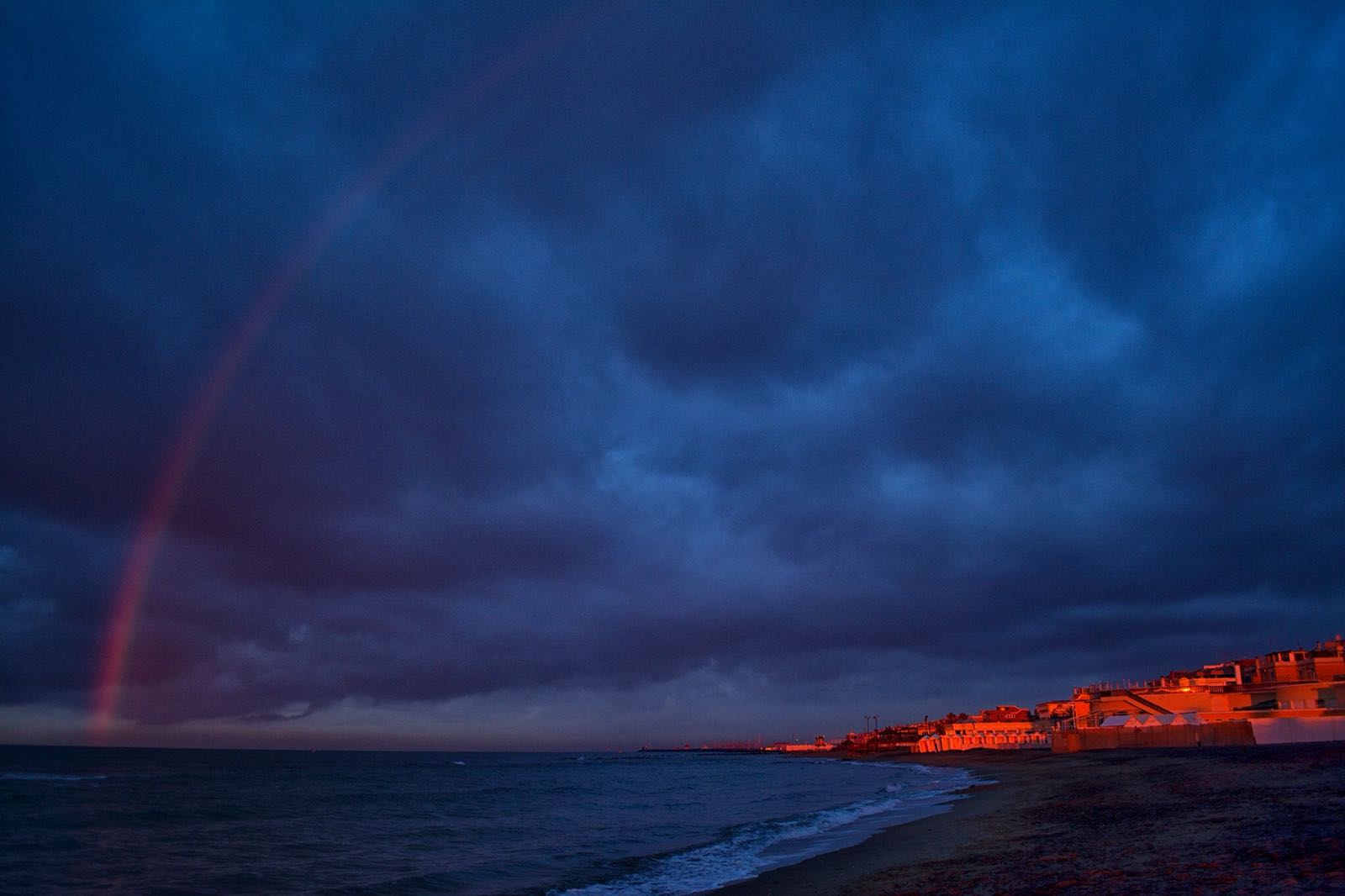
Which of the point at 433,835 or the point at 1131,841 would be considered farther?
the point at 433,835

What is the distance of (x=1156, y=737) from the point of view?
2413 inches

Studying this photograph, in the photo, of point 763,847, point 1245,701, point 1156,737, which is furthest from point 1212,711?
point 763,847

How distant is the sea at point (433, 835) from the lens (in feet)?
79.8

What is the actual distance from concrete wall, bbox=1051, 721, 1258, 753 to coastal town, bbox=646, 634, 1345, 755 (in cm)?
6

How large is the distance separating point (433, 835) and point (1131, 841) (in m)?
29.4

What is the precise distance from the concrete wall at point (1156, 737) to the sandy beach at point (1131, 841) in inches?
708

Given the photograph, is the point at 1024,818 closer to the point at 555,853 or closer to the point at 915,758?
the point at 555,853

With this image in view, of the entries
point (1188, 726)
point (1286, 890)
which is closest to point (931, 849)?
point (1286, 890)

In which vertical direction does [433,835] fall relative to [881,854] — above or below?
below

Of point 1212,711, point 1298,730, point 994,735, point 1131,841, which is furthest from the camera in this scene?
point 994,735

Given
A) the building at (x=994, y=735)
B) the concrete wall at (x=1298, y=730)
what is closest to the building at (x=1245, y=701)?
the concrete wall at (x=1298, y=730)

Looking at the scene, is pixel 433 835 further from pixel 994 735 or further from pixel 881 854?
pixel 994 735

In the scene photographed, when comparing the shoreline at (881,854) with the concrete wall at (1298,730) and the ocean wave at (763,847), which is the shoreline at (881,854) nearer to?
the ocean wave at (763,847)

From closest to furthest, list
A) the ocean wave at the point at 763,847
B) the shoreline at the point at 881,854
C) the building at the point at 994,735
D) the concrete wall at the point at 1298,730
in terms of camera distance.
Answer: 1. the shoreline at the point at 881,854
2. the ocean wave at the point at 763,847
3. the concrete wall at the point at 1298,730
4. the building at the point at 994,735
